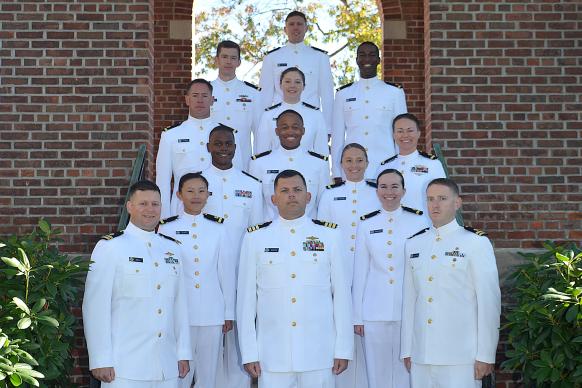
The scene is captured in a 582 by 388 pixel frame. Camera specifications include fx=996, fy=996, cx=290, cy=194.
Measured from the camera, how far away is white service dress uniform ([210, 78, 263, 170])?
9.40m

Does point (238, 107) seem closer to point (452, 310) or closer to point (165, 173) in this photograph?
point (165, 173)

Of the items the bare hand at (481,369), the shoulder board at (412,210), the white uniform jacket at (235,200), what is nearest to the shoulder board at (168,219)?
the white uniform jacket at (235,200)

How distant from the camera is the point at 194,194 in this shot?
288 inches

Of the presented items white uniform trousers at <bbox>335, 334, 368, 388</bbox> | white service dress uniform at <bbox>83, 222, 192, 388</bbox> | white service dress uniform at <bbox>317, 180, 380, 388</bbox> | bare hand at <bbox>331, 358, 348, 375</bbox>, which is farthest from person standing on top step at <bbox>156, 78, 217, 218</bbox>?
bare hand at <bbox>331, 358, 348, 375</bbox>

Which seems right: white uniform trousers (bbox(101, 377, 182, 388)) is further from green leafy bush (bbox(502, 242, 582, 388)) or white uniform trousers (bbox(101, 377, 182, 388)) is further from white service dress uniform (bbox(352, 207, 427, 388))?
green leafy bush (bbox(502, 242, 582, 388))

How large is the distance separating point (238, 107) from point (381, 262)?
2716mm

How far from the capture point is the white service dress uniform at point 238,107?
30.8 ft

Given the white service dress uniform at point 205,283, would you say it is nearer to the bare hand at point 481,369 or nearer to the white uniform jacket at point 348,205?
the white uniform jacket at point 348,205

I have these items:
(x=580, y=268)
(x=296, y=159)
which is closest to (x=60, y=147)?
(x=296, y=159)

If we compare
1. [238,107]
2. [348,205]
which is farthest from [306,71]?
[348,205]

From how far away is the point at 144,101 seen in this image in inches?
338

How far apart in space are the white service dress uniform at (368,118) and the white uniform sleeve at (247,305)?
2624 mm

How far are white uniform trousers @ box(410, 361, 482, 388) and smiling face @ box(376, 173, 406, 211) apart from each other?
139 cm

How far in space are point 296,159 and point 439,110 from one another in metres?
1.36
